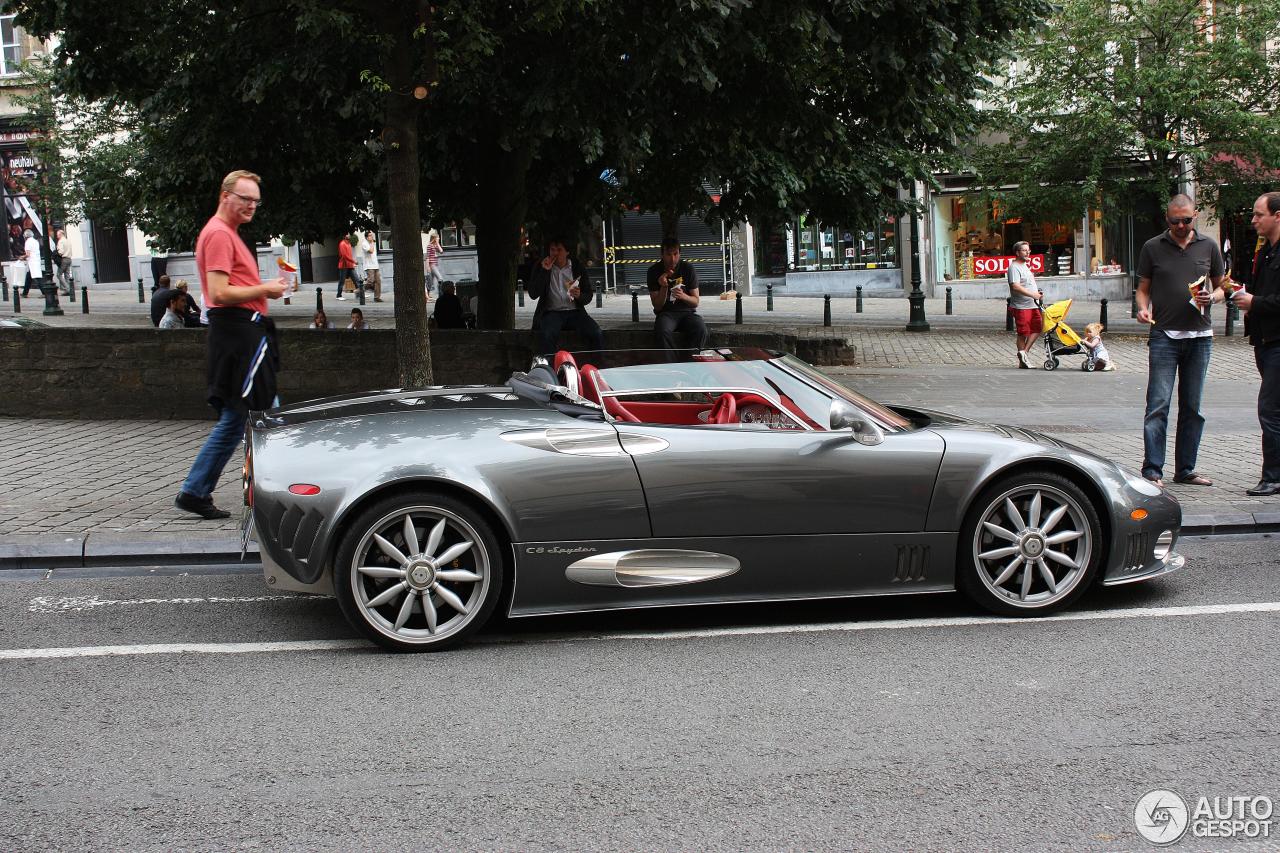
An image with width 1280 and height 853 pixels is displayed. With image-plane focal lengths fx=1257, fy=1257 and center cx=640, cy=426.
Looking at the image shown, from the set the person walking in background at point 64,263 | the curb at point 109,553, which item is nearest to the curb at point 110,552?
the curb at point 109,553

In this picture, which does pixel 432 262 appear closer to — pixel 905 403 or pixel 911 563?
pixel 905 403

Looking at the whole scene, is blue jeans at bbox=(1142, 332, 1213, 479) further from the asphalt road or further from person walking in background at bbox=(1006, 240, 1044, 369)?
person walking in background at bbox=(1006, 240, 1044, 369)

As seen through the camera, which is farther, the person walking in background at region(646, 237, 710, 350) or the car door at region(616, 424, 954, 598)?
the person walking in background at region(646, 237, 710, 350)

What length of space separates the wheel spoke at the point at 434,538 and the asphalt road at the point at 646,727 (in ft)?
1.41

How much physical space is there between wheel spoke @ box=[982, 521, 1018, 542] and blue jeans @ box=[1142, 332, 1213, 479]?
3.34 meters

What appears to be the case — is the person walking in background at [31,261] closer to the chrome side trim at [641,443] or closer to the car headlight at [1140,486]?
the chrome side trim at [641,443]

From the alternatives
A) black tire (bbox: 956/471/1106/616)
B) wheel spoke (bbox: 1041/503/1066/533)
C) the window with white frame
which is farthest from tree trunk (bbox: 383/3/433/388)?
the window with white frame

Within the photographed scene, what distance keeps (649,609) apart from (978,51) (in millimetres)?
9742

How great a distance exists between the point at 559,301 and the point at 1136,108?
49.6 ft

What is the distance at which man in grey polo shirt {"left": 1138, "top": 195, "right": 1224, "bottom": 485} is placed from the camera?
831cm

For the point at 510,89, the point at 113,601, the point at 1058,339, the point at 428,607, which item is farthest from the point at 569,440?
the point at 1058,339

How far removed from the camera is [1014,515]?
18.0 ft

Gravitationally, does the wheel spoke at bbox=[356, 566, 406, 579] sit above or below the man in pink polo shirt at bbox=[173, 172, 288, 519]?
below

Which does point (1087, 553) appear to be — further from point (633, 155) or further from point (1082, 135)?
point (1082, 135)
